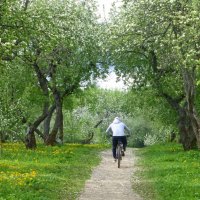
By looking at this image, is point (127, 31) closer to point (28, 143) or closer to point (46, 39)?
point (46, 39)

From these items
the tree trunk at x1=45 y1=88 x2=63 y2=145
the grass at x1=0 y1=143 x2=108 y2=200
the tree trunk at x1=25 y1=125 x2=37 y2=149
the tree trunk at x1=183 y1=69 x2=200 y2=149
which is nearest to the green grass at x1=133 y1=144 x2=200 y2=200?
the grass at x1=0 y1=143 x2=108 y2=200

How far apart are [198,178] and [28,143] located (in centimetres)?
1973

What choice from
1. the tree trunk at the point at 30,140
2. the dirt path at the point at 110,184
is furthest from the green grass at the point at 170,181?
the tree trunk at the point at 30,140

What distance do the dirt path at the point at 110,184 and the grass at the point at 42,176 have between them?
413mm

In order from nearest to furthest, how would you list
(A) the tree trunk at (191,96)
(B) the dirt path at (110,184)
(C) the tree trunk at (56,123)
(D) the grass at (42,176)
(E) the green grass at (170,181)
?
(D) the grass at (42,176) < (E) the green grass at (170,181) < (B) the dirt path at (110,184) < (A) the tree trunk at (191,96) < (C) the tree trunk at (56,123)

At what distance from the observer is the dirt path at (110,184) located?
1816 centimetres

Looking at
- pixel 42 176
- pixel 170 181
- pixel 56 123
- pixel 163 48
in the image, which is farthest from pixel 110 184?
pixel 56 123

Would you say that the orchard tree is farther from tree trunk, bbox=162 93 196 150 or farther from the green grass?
the green grass

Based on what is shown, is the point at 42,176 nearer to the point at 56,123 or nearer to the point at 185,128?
the point at 185,128

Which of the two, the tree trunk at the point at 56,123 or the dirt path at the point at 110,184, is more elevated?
the tree trunk at the point at 56,123

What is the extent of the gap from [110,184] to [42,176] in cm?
291

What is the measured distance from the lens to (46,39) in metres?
23.8

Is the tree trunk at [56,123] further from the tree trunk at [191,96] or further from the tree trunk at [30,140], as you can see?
the tree trunk at [191,96]

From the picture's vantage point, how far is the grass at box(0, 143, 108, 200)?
1756 cm
